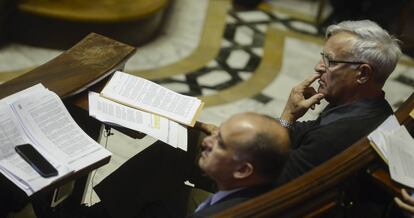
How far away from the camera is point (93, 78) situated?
5.73ft

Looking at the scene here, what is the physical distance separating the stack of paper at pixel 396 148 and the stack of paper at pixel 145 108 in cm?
59

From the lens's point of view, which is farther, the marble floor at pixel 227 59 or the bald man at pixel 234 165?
the marble floor at pixel 227 59

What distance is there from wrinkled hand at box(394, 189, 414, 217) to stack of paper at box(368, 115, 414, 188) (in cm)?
3

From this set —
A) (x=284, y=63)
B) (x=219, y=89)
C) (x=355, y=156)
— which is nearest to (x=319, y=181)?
(x=355, y=156)

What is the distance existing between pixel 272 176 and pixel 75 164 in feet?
1.77

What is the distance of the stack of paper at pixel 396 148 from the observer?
127cm

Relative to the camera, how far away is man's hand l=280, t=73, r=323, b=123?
1872 mm

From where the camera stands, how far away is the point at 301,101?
1.90 metres

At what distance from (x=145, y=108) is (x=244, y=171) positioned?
21.2 inches

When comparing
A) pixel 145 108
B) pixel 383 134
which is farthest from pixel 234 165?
pixel 145 108

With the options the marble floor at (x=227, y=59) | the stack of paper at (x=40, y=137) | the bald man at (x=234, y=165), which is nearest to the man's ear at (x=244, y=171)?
the bald man at (x=234, y=165)

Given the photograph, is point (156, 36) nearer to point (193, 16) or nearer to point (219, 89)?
point (193, 16)

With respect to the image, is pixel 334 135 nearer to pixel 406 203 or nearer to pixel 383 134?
pixel 383 134

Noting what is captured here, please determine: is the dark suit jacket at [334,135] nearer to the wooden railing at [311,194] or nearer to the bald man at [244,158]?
the bald man at [244,158]
